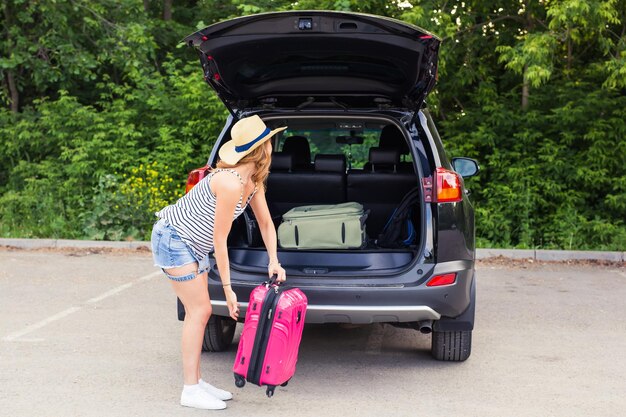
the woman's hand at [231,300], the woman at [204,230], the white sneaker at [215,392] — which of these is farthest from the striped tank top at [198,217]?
the white sneaker at [215,392]

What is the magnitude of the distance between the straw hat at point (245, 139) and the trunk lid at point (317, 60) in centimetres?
77

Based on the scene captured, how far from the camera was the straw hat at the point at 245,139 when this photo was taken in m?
4.60

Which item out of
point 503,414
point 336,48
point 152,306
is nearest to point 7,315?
point 152,306

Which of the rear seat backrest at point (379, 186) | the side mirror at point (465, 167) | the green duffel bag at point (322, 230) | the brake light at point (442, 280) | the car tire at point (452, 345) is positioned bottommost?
the car tire at point (452, 345)

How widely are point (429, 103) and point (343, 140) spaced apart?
543 centimetres

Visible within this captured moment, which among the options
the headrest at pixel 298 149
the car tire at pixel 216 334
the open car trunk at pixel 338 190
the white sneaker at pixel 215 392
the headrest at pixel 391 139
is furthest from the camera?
the headrest at pixel 298 149

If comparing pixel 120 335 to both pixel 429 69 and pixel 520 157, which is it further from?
pixel 520 157

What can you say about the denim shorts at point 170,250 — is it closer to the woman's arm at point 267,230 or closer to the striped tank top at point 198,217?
the striped tank top at point 198,217

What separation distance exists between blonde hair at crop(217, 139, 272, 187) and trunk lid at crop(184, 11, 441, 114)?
2.88ft

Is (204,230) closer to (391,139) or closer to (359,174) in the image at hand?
(359,174)

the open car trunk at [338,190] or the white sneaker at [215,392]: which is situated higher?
the open car trunk at [338,190]

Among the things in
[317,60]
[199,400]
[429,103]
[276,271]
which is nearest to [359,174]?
[317,60]

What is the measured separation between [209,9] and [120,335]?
1014 centimetres

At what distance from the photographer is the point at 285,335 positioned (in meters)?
4.70
